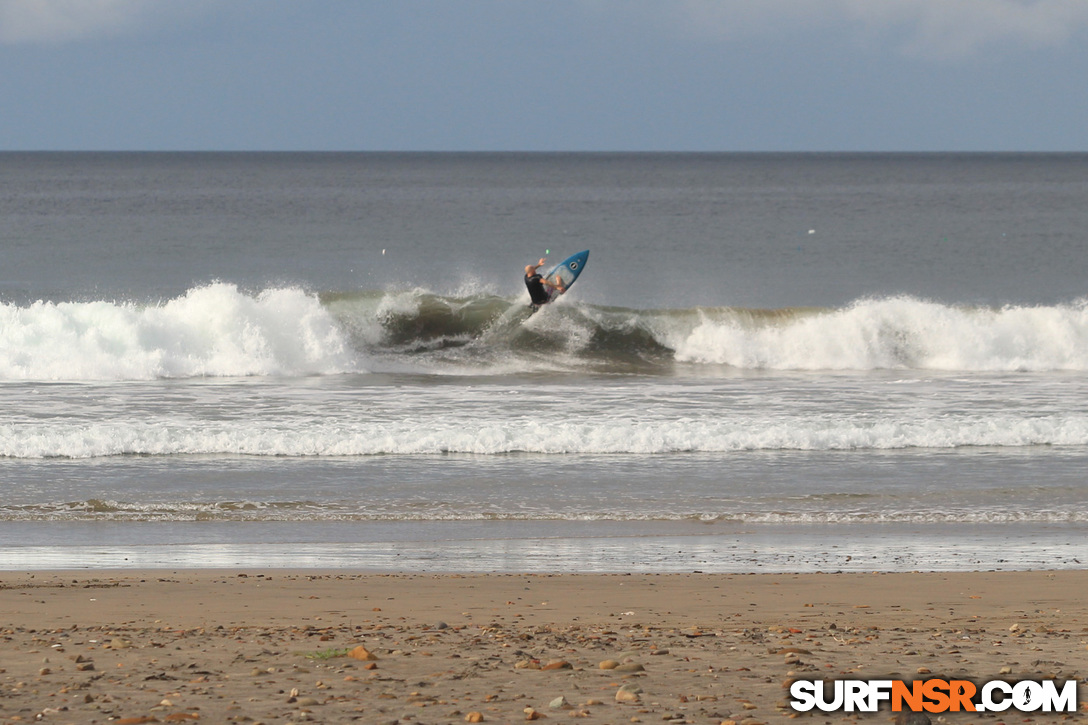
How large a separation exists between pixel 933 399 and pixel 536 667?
14.8 m

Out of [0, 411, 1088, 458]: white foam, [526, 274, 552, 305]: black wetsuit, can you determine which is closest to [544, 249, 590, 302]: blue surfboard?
[526, 274, 552, 305]: black wetsuit

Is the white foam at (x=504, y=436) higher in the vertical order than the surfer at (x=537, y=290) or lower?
lower

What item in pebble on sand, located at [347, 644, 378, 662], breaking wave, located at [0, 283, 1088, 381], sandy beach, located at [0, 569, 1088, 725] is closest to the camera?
sandy beach, located at [0, 569, 1088, 725]

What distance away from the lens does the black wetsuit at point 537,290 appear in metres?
27.5

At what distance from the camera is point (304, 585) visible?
8.86m

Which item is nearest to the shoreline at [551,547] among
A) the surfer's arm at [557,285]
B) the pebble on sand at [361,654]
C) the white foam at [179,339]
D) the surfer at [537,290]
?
the pebble on sand at [361,654]

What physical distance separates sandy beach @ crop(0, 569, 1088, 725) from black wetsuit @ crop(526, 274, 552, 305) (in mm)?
18372

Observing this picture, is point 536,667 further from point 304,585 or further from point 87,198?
point 87,198

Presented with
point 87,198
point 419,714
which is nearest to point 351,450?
point 419,714

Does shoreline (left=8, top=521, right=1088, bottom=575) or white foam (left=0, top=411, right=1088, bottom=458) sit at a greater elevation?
white foam (left=0, top=411, right=1088, bottom=458)

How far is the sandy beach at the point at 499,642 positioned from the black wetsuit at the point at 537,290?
723 inches

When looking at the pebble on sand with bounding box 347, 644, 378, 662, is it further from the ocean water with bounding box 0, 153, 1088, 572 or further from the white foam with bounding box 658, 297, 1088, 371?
the white foam with bounding box 658, 297, 1088, 371

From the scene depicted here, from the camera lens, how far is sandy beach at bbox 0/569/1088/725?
5.44 metres

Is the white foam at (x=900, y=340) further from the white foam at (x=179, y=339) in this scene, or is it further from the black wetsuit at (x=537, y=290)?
the white foam at (x=179, y=339)
